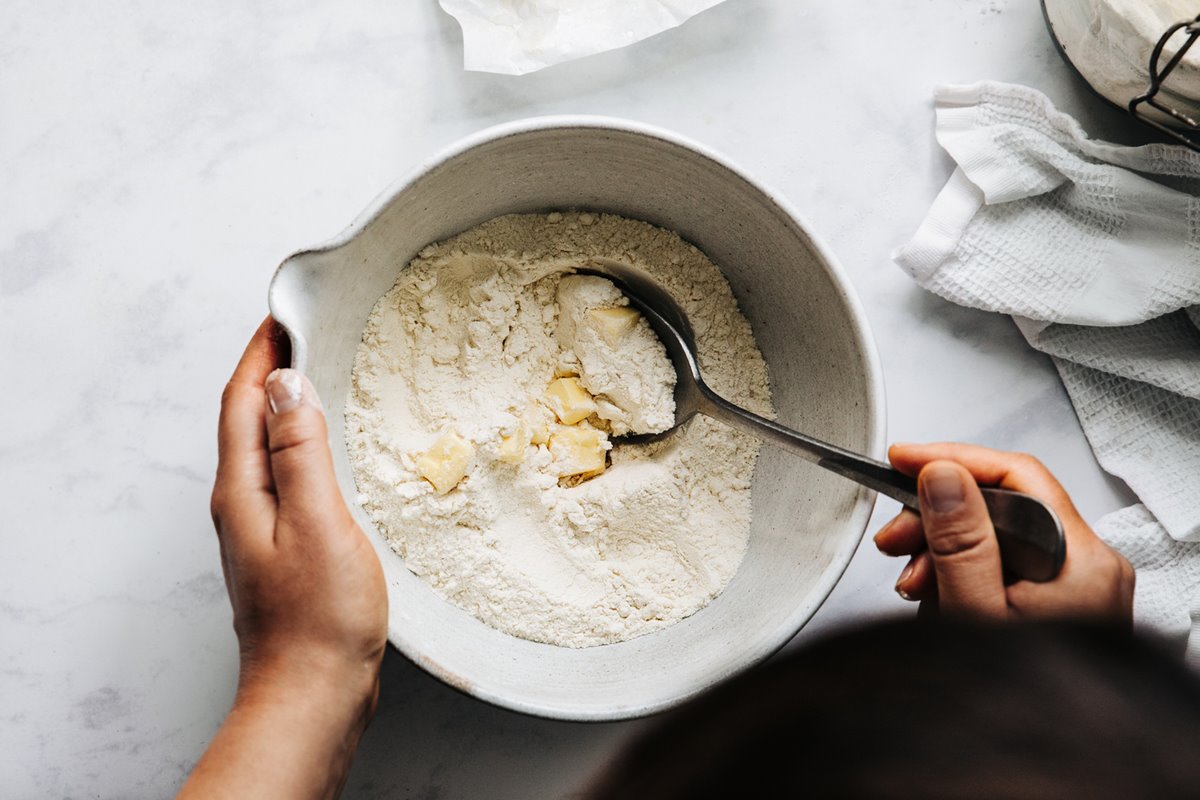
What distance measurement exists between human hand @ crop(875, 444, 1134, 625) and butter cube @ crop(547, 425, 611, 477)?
10.6 inches

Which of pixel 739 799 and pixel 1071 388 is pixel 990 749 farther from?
pixel 1071 388

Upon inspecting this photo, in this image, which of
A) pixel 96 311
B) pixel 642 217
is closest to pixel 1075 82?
pixel 642 217

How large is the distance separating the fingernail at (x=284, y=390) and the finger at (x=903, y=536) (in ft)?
1.59

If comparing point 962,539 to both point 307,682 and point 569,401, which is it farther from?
point 307,682

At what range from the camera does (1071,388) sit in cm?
95

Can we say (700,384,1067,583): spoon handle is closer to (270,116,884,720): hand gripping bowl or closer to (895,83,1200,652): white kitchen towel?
(270,116,884,720): hand gripping bowl

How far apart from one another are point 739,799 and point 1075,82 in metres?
0.86

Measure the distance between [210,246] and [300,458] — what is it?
1.15 ft

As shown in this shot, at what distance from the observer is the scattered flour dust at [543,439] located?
812 millimetres

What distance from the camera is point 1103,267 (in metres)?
0.91

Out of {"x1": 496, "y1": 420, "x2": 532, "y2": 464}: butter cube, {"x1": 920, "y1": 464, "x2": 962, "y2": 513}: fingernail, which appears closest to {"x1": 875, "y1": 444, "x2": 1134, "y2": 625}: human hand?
{"x1": 920, "y1": 464, "x2": 962, "y2": 513}: fingernail

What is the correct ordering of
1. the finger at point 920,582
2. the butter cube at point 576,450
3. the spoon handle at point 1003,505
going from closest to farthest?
the spoon handle at point 1003,505 < the finger at point 920,582 < the butter cube at point 576,450

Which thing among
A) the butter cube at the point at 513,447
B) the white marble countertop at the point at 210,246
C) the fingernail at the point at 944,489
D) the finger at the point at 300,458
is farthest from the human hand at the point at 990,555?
the finger at the point at 300,458

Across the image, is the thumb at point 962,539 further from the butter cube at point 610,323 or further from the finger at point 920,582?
the butter cube at point 610,323
